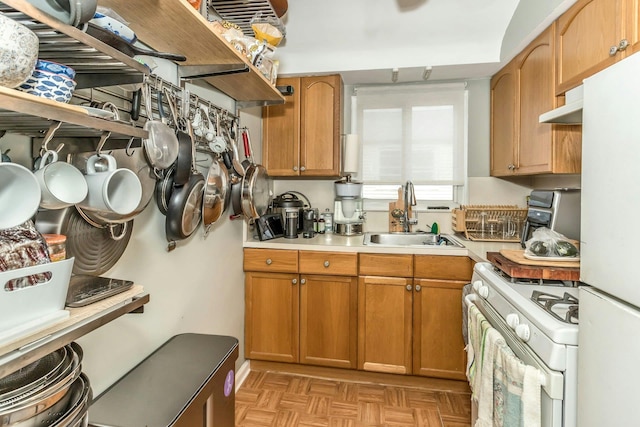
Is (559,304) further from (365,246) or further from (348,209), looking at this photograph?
(348,209)

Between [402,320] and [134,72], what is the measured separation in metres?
1.88

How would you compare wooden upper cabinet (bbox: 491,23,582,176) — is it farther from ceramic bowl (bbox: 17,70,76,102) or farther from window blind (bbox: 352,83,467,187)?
ceramic bowl (bbox: 17,70,76,102)

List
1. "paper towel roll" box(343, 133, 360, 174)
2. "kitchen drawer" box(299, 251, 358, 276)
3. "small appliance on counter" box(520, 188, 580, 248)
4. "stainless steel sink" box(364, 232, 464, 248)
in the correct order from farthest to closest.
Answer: "paper towel roll" box(343, 133, 360, 174) → "stainless steel sink" box(364, 232, 464, 248) → "kitchen drawer" box(299, 251, 358, 276) → "small appliance on counter" box(520, 188, 580, 248)

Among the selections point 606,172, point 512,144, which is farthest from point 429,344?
point 606,172

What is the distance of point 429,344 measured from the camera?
204 cm

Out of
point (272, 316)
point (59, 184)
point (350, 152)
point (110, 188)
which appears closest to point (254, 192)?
point (272, 316)

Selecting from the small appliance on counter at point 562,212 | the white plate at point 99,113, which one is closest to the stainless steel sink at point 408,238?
the small appliance on counter at point 562,212

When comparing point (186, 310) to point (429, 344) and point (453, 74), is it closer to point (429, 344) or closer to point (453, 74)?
point (429, 344)

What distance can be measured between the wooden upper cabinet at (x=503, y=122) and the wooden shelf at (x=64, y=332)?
7.40ft

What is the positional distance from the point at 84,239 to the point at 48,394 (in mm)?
446

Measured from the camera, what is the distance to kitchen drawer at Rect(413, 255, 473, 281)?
1.99 meters

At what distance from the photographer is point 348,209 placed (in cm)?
254

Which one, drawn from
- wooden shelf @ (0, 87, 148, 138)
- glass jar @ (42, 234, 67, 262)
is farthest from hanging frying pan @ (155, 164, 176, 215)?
glass jar @ (42, 234, 67, 262)

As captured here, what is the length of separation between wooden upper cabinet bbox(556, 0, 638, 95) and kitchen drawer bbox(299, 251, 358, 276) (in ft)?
4.72
